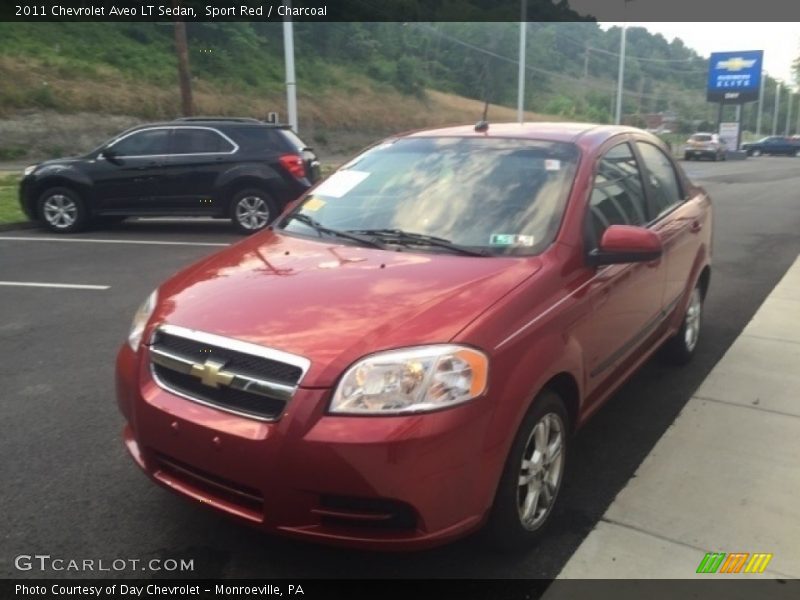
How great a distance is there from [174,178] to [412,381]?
9.53 meters

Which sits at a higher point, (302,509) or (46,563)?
(302,509)

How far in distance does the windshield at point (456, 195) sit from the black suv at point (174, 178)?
7120mm

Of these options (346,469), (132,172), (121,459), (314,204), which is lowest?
(121,459)

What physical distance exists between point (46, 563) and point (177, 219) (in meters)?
10.9

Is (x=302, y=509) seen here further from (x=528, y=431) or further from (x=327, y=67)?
(x=327, y=67)

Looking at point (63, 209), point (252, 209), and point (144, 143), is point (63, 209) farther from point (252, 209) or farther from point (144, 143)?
point (252, 209)

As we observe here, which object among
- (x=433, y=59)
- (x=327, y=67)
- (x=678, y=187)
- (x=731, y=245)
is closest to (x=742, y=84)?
(x=327, y=67)

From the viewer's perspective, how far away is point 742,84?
53.6 meters

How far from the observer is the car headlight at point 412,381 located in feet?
8.20

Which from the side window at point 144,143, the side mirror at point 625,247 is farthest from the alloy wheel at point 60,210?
the side mirror at point 625,247

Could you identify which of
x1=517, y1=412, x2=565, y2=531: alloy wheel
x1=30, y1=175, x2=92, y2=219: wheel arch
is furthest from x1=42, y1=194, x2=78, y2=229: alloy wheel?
x1=517, y1=412, x2=565, y2=531: alloy wheel

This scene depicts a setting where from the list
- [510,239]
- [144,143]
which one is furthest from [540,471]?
[144,143]

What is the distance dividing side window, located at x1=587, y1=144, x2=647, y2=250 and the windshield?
192 millimetres

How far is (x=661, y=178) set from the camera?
4.84 m
